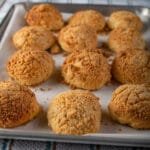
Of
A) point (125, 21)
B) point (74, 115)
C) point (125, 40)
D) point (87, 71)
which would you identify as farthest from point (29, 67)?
point (125, 21)

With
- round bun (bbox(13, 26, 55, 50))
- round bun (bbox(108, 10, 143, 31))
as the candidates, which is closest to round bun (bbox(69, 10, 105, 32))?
round bun (bbox(108, 10, 143, 31))

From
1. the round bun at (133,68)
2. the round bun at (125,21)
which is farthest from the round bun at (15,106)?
the round bun at (125,21)

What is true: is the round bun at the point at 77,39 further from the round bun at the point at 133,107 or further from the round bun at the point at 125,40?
the round bun at the point at 133,107

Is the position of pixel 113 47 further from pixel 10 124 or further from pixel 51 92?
pixel 10 124

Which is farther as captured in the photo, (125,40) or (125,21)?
(125,21)

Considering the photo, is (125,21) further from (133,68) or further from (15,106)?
(15,106)

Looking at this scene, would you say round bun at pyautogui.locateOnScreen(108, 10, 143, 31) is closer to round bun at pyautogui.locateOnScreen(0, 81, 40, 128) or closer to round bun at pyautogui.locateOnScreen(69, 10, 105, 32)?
round bun at pyautogui.locateOnScreen(69, 10, 105, 32)
